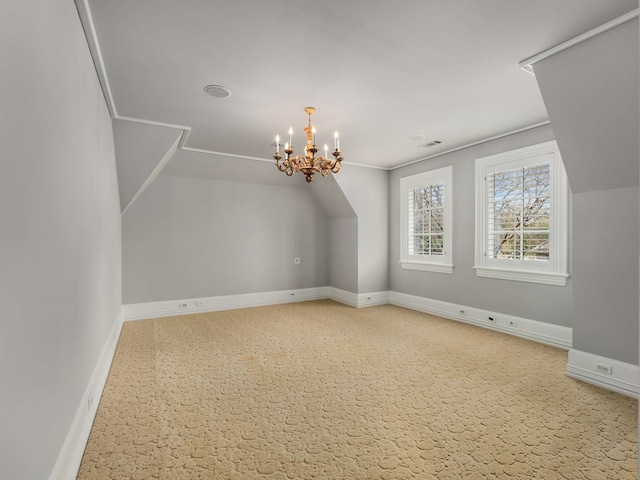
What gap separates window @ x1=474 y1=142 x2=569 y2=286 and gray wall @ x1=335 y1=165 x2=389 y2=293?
6.38ft

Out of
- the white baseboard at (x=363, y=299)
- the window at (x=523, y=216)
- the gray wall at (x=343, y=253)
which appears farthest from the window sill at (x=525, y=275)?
the gray wall at (x=343, y=253)

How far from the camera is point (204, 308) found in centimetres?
595

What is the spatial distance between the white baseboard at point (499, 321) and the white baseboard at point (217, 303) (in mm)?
1993

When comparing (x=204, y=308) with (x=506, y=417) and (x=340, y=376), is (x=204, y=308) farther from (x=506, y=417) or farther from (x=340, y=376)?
(x=506, y=417)

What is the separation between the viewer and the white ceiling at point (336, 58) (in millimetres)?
2090

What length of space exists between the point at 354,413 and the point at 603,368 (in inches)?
92.5

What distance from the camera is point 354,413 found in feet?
8.49

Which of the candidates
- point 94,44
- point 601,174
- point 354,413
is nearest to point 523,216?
point 601,174

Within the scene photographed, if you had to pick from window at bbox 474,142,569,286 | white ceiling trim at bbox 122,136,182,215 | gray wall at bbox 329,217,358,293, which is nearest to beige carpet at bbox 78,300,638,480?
window at bbox 474,142,569,286

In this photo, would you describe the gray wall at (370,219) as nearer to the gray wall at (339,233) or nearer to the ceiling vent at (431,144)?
the gray wall at (339,233)

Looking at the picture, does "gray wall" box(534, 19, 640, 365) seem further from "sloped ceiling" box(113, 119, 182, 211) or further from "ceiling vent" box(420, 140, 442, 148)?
"sloped ceiling" box(113, 119, 182, 211)

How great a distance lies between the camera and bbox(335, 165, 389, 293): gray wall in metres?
6.18

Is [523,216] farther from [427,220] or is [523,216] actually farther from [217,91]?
[217,91]

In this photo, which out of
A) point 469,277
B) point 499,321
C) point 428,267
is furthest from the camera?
point 428,267
